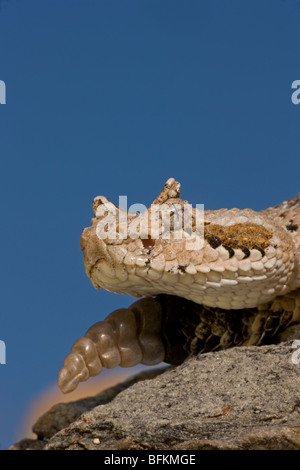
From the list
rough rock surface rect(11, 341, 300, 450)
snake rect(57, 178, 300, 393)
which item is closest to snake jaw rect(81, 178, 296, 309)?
snake rect(57, 178, 300, 393)

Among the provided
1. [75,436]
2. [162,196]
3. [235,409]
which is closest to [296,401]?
[235,409]

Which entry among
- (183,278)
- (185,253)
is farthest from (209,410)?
(185,253)

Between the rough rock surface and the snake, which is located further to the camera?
the snake

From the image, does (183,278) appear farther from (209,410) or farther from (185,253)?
(209,410)

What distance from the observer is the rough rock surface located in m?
3.47

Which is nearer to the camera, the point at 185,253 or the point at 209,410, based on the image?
the point at 209,410

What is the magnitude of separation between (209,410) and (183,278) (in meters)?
0.80

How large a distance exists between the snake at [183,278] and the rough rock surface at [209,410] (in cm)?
43

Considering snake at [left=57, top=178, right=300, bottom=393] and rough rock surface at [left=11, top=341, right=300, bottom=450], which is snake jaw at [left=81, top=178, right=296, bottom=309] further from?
rough rock surface at [left=11, top=341, right=300, bottom=450]

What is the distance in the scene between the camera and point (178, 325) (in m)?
5.00

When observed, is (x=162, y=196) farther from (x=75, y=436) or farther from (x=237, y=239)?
(x=75, y=436)

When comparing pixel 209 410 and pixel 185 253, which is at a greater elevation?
pixel 185 253

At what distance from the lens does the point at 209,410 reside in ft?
12.1

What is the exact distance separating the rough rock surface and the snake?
434mm
